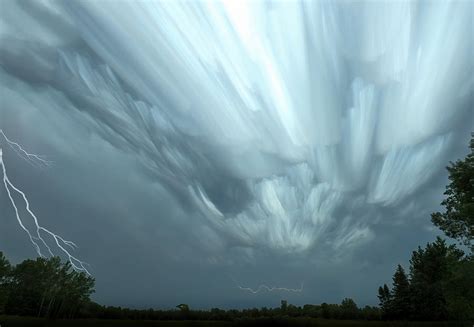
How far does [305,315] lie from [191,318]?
1299 cm

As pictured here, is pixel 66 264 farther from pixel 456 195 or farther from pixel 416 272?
pixel 456 195

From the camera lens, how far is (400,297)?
60.6 metres

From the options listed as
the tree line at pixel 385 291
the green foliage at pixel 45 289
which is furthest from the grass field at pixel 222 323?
the green foliage at pixel 45 289

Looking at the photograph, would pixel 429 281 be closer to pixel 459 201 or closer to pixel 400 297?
pixel 400 297

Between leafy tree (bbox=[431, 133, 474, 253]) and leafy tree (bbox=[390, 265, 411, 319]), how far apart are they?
27.8m

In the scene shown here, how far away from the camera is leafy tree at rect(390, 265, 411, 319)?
57219 millimetres

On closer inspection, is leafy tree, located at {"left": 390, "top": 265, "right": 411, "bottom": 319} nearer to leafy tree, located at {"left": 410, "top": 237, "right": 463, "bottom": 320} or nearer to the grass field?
leafy tree, located at {"left": 410, "top": 237, "right": 463, "bottom": 320}

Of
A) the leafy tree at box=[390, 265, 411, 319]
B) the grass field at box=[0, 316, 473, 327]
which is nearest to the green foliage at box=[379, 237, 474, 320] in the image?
the leafy tree at box=[390, 265, 411, 319]

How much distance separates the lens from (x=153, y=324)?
3994cm

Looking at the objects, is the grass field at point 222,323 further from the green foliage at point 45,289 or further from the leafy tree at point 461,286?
the green foliage at point 45,289

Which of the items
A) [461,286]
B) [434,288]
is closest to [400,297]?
[434,288]

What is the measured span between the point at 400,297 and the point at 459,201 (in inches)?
1308

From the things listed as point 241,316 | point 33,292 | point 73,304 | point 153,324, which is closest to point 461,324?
point 241,316

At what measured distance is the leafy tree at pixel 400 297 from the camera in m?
57.2
